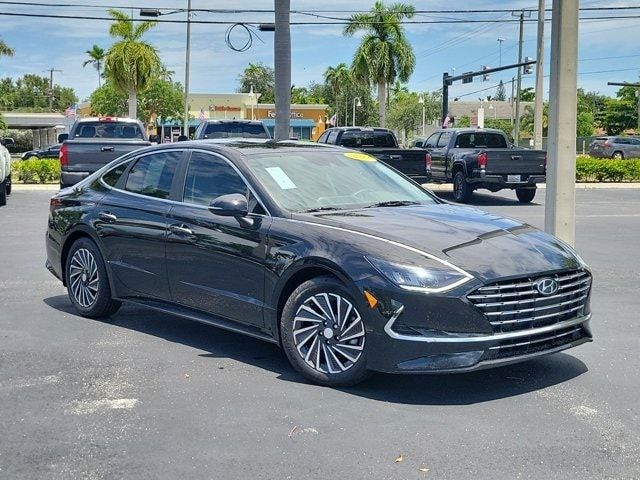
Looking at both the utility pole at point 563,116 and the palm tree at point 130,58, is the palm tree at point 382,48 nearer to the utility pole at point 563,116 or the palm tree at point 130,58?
the palm tree at point 130,58

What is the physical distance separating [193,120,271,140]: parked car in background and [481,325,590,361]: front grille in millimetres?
14806

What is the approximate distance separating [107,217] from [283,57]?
9.07 meters

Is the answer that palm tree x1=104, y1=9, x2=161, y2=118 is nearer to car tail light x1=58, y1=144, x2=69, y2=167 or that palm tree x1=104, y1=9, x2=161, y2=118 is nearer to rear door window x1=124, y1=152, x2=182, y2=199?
car tail light x1=58, y1=144, x2=69, y2=167

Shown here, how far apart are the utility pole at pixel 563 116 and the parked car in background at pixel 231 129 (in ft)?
36.3

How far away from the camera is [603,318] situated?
7660 millimetres

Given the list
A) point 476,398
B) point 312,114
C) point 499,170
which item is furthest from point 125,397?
point 312,114

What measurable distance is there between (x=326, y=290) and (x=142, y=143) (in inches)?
519

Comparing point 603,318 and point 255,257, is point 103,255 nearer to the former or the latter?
point 255,257

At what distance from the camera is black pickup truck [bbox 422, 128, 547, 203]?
2038cm

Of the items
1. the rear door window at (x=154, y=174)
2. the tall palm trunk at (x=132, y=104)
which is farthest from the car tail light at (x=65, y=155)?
the tall palm trunk at (x=132, y=104)

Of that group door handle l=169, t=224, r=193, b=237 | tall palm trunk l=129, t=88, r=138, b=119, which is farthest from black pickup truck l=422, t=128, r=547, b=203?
tall palm trunk l=129, t=88, r=138, b=119

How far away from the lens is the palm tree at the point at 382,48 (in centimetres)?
4084

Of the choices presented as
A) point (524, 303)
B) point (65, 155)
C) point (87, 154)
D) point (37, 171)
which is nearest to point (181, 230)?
point (524, 303)

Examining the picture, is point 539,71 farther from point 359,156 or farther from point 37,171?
point 359,156
